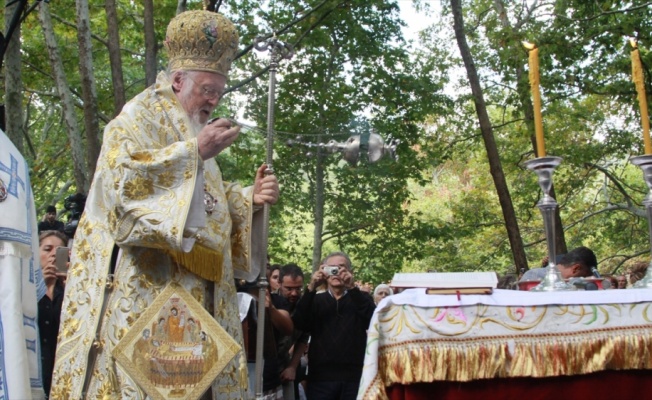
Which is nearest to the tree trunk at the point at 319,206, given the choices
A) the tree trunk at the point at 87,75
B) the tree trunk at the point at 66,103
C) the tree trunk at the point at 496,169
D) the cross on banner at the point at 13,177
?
the tree trunk at the point at 496,169

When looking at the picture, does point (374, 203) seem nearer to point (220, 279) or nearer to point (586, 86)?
point (586, 86)

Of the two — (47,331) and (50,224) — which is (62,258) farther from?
(50,224)

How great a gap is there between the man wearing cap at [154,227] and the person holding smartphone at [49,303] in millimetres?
1674

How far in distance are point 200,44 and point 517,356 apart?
2384mm

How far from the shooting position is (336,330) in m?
7.45

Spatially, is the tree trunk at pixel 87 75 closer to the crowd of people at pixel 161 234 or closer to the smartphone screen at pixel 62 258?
the smartphone screen at pixel 62 258

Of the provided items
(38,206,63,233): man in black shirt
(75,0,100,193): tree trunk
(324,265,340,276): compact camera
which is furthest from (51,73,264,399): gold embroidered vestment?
(75,0,100,193): tree trunk

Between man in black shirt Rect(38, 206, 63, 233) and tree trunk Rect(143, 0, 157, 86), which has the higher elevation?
tree trunk Rect(143, 0, 157, 86)

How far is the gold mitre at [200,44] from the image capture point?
4949 mm

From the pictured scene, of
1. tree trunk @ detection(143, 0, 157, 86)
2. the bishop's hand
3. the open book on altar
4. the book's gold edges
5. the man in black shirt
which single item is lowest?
the book's gold edges

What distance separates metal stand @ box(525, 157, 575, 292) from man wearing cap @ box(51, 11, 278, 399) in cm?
144

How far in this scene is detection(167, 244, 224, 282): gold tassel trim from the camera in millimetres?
4512

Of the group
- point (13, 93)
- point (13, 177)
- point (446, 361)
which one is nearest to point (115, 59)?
point (13, 93)

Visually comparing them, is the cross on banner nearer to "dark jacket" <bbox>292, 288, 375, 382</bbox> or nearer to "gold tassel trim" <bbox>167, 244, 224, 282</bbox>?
"gold tassel trim" <bbox>167, 244, 224, 282</bbox>
